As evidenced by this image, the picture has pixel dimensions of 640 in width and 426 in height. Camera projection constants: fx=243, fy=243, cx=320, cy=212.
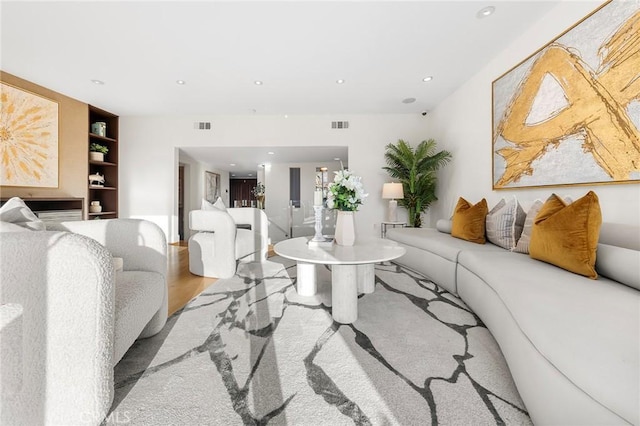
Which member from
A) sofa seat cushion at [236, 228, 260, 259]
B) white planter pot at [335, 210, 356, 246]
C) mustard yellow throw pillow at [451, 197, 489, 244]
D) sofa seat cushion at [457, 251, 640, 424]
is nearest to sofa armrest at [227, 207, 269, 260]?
sofa seat cushion at [236, 228, 260, 259]

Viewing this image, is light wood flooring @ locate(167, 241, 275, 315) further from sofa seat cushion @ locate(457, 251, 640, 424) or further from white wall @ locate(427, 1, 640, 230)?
white wall @ locate(427, 1, 640, 230)

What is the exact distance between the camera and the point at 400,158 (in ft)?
14.3

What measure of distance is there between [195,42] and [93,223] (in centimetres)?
222

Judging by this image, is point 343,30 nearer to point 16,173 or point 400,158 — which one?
point 400,158

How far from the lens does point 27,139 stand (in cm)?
352

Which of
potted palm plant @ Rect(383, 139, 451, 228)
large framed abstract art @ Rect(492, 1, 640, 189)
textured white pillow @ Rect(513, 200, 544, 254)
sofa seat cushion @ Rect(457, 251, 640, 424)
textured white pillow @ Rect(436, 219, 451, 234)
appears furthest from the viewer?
potted palm plant @ Rect(383, 139, 451, 228)

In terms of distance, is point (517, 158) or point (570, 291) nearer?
point (570, 291)

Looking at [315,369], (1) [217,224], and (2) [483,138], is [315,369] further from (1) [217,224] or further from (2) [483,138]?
(2) [483,138]

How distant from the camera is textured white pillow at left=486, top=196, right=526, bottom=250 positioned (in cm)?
215

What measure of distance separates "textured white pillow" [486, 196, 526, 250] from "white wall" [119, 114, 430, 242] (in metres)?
2.61

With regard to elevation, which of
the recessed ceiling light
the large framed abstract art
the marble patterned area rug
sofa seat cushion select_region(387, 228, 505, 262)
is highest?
the recessed ceiling light

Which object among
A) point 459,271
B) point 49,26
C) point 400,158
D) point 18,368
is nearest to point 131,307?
point 18,368

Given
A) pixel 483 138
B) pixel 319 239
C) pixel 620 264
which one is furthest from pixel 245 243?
pixel 483 138

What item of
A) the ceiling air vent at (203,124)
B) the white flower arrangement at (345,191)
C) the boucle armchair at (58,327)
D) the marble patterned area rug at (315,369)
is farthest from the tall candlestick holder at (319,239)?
the ceiling air vent at (203,124)
